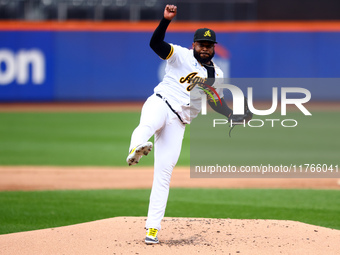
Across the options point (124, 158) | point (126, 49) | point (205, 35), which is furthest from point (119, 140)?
point (205, 35)

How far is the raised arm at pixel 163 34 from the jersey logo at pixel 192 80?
12.7 inches

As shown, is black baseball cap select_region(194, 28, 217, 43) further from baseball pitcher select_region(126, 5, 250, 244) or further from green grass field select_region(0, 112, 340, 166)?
green grass field select_region(0, 112, 340, 166)

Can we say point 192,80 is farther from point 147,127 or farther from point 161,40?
point 147,127

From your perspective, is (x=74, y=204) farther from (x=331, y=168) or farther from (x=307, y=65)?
(x=307, y=65)

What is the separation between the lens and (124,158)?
45.7ft

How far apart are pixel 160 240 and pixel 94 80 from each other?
17.5 m

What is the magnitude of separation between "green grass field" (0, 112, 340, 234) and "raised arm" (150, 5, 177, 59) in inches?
120

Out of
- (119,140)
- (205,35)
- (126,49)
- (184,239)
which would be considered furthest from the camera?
(126,49)

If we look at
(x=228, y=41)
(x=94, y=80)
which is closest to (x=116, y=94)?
(x=94, y=80)

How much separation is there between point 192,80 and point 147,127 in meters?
0.69

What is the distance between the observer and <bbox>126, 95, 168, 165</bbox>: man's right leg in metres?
5.17

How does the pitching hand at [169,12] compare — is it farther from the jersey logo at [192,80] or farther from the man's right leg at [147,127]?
the man's right leg at [147,127]

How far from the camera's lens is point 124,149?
15055 millimetres

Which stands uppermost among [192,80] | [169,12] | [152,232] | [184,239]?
[169,12]
